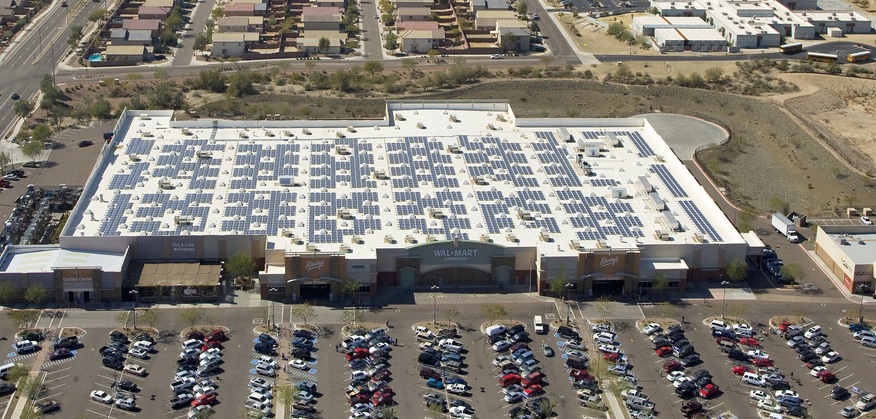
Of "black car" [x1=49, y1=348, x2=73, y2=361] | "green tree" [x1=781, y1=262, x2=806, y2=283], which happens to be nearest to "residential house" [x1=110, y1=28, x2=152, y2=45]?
"black car" [x1=49, y1=348, x2=73, y2=361]

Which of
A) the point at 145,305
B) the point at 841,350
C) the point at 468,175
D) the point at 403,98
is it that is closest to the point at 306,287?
the point at 145,305

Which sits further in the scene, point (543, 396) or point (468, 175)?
point (468, 175)

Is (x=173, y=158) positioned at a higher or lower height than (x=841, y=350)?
higher

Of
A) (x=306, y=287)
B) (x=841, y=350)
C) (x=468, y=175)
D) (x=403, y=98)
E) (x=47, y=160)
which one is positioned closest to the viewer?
(x=841, y=350)

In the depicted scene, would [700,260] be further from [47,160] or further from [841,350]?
[47,160]

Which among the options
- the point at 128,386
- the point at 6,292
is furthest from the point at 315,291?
the point at 6,292

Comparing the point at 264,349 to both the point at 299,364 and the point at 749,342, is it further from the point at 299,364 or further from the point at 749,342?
the point at 749,342

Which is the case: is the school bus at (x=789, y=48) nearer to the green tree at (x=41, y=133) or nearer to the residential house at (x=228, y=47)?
the residential house at (x=228, y=47)

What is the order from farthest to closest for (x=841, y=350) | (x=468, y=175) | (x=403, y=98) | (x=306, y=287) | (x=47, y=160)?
(x=403, y=98)
(x=47, y=160)
(x=468, y=175)
(x=306, y=287)
(x=841, y=350)
